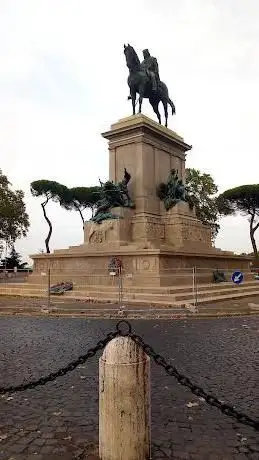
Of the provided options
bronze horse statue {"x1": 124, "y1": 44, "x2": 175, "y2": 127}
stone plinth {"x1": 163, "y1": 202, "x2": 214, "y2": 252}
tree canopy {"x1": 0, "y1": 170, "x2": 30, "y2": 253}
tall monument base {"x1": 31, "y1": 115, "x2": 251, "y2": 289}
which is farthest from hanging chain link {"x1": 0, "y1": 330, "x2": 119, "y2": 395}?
tree canopy {"x1": 0, "y1": 170, "x2": 30, "y2": 253}

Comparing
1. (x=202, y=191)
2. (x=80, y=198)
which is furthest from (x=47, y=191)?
(x=202, y=191)

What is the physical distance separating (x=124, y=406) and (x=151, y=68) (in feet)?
80.4

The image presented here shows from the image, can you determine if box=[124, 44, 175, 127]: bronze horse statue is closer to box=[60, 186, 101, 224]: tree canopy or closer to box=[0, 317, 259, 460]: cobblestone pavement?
box=[0, 317, 259, 460]: cobblestone pavement

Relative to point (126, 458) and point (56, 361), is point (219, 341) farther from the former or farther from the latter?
point (126, 458)

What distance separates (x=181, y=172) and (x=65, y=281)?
10448 millimetres

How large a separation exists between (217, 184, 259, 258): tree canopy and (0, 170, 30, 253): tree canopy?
22.6 meters

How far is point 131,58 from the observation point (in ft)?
80.0

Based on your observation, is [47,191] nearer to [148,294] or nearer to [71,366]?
[148,294]

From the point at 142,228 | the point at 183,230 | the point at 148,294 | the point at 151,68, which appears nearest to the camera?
the point at 148,294

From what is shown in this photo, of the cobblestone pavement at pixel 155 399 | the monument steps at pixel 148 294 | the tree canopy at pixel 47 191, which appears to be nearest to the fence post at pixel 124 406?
the cobblestone pavement at pixel 155 399

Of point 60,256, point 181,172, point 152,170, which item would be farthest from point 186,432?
point 181,172

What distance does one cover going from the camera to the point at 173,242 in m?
22.7

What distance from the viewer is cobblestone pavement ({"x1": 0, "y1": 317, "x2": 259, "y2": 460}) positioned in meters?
3.63

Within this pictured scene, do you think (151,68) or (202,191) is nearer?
(151,68)
